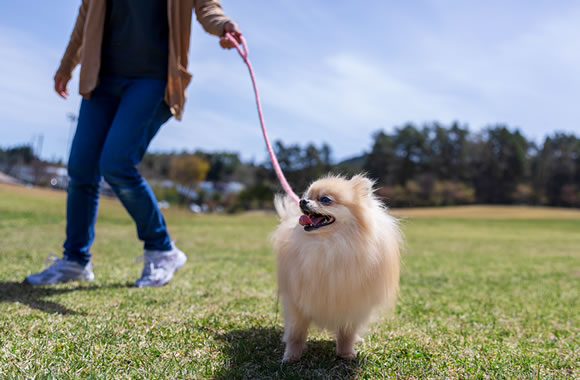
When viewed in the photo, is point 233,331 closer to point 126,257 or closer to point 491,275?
point 126,257

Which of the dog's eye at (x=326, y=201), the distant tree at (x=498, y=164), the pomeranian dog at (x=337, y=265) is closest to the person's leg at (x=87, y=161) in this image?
the pomeranian dog at (x=337, y=265)

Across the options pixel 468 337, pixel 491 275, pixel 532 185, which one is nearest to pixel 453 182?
pixel 532 185

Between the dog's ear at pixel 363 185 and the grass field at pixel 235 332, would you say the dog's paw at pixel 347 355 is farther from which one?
the dog's ear at pixel 363 185

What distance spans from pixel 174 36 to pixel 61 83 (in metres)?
1.14

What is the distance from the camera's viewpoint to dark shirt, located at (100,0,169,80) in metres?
3.02

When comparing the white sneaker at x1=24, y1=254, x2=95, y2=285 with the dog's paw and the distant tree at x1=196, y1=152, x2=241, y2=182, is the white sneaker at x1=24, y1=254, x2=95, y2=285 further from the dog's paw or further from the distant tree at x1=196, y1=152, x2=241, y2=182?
the distant tree at x1=196, y1=152, x2=241, y2=182

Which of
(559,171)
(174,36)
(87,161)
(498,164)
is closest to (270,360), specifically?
(87,161)

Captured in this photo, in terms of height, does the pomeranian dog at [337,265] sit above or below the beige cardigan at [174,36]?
below

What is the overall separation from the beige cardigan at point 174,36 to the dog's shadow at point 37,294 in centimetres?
144

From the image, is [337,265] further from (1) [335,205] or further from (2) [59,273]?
(2) [59,273]

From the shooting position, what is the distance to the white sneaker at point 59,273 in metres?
3.24

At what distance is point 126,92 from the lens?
3059 millimetres

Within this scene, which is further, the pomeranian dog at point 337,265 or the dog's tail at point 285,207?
the dog's tail at point 285,207

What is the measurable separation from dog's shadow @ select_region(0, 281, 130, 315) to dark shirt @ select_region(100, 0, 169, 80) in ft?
5.39
